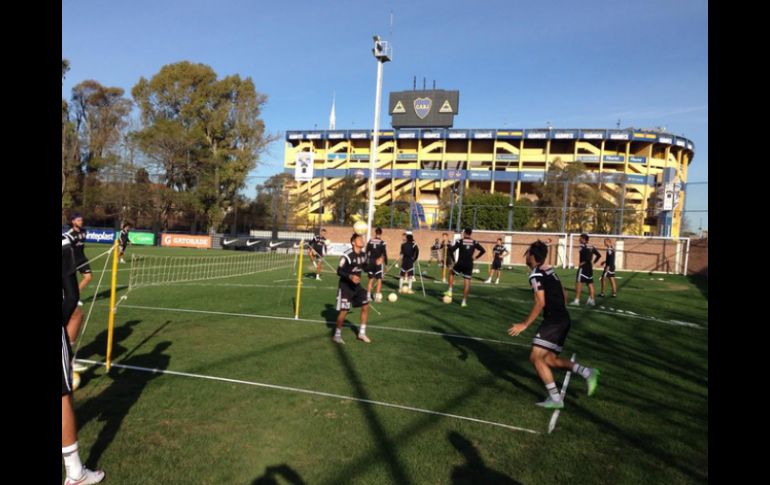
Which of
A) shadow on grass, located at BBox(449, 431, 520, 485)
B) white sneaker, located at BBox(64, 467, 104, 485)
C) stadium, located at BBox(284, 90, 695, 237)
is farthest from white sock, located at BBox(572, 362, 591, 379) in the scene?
stadium, located at BBox(284, 90, 695, 237)

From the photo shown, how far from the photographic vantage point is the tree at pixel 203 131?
45.6 meters

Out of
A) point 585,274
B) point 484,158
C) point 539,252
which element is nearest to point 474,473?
point 539,252

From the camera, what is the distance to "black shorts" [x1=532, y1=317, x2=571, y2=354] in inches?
222

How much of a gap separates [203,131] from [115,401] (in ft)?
153

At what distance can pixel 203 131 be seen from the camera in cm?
4747

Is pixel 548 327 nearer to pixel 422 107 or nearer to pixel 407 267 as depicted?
pixel 407 267

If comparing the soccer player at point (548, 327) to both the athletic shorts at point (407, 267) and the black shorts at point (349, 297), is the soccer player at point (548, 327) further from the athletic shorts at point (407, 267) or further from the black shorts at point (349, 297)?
the athletic shorts at point (407, 267)

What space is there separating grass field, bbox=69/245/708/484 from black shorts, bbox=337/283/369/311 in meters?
0.70

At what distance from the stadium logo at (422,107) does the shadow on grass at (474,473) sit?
47.4 metres
